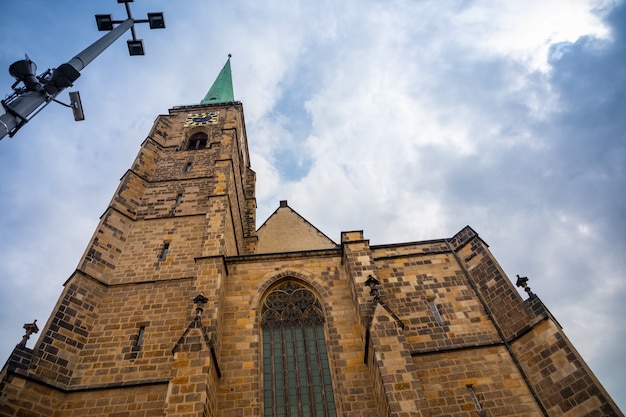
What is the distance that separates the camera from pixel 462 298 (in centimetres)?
1077

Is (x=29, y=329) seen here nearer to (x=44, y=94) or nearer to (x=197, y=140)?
(x=44, y=94)

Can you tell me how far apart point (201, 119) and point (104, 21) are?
1404 centimetres

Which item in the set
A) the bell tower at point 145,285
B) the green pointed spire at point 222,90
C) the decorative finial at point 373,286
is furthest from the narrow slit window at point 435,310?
the green pointed spire at point 222,90

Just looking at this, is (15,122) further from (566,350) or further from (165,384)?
(566,350)

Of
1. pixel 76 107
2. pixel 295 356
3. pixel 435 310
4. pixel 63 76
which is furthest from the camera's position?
pixel 435 310

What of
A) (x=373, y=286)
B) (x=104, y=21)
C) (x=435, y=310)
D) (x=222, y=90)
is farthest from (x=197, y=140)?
(x=435, y=310)

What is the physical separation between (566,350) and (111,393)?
1055 centimetres

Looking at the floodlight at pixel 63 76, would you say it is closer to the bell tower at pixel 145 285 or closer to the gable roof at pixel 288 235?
the bell tower at pixel 145 285

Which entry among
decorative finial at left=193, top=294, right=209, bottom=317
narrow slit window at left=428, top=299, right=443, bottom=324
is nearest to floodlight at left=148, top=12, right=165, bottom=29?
decorative finial at left=193, top=294, right=209, bottom=317

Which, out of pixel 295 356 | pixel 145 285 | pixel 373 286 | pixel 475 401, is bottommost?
pixel 475 401

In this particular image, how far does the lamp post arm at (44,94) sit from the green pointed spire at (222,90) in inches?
806

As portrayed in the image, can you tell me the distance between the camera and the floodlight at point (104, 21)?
7.18 m

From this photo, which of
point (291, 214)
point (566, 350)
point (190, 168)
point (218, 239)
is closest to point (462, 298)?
point (566, 350)

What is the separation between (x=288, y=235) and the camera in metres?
16.0
